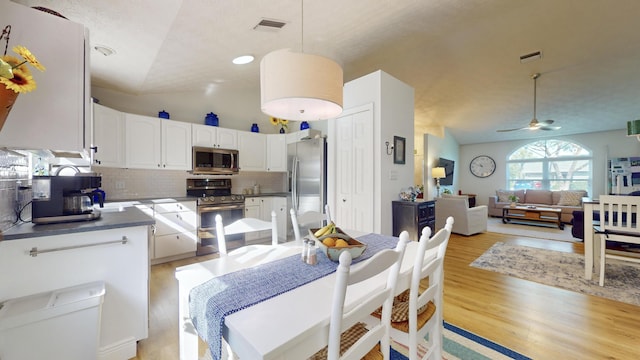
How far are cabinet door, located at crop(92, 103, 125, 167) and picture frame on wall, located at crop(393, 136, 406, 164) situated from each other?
11.7ft

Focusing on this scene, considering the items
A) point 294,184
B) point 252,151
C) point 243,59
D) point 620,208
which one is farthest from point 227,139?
Result: point 620,208

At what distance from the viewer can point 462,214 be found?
5.15 m

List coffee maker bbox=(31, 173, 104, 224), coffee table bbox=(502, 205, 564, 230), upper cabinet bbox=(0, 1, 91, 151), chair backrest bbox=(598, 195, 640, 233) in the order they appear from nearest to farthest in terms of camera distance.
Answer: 1. upper cabinet bbox=(0, 1, 91, 151)
2. coffee maker bbox=(31, 173, 104, 224)
3. chair backrest bbox=(598, 195, 640, 233)
4. coffee table bbox=(502, 205, 564, 230)

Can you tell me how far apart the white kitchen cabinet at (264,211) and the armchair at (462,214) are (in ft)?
11.4

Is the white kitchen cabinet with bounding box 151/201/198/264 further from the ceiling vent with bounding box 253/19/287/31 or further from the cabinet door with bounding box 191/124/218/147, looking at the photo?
the ceiling vent with bounding box 253/19/287/31

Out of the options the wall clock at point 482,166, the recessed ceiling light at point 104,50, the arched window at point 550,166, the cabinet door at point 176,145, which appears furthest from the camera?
the wall clock at point 482,166

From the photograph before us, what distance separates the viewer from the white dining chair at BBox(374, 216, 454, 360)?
116 cm

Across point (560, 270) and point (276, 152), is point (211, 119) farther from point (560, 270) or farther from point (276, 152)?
point (560, 270)

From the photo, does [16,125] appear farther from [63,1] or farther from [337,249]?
[337,249]

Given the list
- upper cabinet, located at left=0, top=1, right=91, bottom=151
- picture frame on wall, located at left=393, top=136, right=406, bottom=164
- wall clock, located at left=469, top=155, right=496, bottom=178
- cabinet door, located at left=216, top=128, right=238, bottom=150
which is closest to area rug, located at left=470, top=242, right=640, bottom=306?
picture frame on wall, located at left=393, top=136, right=406, bottom=164

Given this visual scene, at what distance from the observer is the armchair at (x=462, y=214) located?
5119 millimetres

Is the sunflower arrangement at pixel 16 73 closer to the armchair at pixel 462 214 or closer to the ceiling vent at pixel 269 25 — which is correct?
the ceiling vent at pixel 269 25

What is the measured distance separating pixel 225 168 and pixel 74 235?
9.38 feet

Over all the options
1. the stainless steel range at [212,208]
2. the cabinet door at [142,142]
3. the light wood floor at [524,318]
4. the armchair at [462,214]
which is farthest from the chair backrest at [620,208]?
the cabinet door at [142,142]
